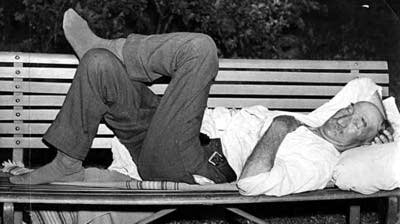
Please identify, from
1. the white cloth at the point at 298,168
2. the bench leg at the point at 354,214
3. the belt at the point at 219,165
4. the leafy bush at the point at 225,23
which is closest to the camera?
Result: the white cloth at the point at 298,168

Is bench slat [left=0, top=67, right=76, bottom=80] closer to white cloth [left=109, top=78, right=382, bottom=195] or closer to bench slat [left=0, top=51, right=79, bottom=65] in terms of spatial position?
Answer: bench slat [left=0, top=51, right=79, bottom=65]

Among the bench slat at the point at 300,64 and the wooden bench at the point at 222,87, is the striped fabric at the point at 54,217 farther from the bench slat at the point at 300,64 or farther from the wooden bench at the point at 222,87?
the bench slat at the point at 300,64

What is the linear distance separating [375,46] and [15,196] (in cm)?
229

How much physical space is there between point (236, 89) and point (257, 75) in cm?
13

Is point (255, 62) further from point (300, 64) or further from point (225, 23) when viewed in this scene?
point (225, 23)

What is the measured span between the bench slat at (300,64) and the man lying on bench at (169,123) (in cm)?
71

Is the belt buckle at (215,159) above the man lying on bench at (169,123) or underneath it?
underneath

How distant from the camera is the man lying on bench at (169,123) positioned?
3102 mm

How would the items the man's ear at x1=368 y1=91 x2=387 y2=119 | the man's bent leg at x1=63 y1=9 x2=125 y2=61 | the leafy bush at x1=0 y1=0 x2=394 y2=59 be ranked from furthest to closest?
the leafy bush at x1=0 y1=0 x2=394 y2=59, the man's ear at x1=368 y1=91 x2=387 y2=119, the man's bent leg at x1=63 y1=9 x2=125 y2=61

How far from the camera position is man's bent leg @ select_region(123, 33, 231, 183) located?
10.4 ft

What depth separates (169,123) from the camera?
320 cm

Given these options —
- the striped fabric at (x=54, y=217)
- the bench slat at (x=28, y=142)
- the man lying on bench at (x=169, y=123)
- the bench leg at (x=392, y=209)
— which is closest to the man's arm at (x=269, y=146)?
the man lying on bench at (x=169, y=123)

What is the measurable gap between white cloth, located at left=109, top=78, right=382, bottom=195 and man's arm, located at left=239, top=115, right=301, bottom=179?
3 cm

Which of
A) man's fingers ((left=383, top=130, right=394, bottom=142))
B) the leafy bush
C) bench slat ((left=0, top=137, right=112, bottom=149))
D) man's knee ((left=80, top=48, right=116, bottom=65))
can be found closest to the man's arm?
man's fingers ((left=383, top=130, right=394, bottom=142))
